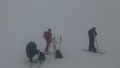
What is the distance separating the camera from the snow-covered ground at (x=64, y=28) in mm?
5117

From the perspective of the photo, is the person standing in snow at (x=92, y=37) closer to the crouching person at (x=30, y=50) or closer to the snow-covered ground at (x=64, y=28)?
the snow-covered ground at (x=64, y=28)

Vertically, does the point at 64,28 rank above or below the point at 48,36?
above

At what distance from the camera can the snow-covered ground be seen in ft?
16.8

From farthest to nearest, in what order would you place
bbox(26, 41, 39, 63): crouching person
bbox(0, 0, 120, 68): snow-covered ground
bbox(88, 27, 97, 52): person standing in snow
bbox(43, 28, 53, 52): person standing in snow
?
bbox(88, 27, 97, 52): person standing in snow < bbox(43, 28, 53, 52): person standing in snow < bbox(0, 0, 120, 68): snow-covered ground < bbox(26, 41, 39, 63): crouching person

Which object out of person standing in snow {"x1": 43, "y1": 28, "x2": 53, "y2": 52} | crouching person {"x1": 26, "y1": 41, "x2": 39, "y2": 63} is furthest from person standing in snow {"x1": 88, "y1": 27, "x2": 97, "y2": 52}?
crouching person {"x1": 26, "y1": 41, "x2": 39, "y2": 63}

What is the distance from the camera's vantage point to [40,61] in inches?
200

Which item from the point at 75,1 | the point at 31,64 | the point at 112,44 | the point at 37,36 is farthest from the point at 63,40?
the point at 75,1

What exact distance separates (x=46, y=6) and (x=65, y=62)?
10.8ft

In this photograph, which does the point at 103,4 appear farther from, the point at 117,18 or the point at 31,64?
the point at 31,64

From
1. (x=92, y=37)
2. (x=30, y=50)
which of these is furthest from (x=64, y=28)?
(x=30, y=50)

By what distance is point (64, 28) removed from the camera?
7.18 meters

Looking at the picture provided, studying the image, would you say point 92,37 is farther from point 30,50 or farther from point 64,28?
point 64,28

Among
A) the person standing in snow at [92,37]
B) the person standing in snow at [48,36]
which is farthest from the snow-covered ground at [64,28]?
the person standing in snow at [48,36]

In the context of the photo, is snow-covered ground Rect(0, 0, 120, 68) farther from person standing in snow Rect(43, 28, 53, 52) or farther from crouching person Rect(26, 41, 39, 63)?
person standing in snow Rect(43, 28, 53, 52)
